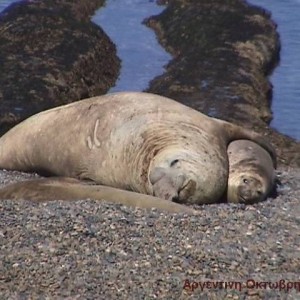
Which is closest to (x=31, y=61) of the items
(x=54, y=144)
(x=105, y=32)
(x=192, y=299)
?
(x=105, y=32)

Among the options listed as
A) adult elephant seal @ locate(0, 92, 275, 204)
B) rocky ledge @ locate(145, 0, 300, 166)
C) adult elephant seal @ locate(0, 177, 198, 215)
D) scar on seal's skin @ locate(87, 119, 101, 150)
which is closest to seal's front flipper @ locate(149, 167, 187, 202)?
adult elephant seal @ locate(0, 92, 275, 204)

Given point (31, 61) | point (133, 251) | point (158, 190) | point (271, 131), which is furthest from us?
point (31, 61)

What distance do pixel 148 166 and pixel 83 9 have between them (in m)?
12.8

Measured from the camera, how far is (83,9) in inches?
829

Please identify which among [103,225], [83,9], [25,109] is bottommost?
[83,9]

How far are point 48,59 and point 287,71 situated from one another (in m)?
4.03

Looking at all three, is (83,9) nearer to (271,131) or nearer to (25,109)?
(25,109)

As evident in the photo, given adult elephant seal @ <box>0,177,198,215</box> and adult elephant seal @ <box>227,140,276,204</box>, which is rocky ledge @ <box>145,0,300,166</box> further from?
adult elephant seal @ <box>0,177,198,215</box>

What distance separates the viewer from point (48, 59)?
16406 millimetres

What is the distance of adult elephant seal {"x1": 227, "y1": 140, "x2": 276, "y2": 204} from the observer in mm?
8344

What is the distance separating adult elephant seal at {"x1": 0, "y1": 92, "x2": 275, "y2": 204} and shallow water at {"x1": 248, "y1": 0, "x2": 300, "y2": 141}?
4019 millimetres

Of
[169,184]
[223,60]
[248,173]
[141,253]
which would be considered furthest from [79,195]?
[223,60]

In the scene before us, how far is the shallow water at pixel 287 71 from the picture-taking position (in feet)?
45.6

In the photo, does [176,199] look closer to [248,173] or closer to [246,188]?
[246,188]
